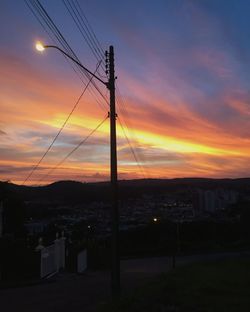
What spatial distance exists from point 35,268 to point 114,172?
850 centimetres

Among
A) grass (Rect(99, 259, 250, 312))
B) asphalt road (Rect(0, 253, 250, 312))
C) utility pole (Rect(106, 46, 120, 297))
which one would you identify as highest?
utility pole (Rect(106, 46, 120, 297))

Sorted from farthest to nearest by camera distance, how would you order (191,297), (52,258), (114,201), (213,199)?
(213,199) < (52,258) < (114,201) < (191,297)

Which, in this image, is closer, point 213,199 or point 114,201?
point 114,201

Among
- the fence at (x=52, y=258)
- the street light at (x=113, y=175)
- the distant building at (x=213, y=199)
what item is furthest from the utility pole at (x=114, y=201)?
the distant building at (x=213, y=199)

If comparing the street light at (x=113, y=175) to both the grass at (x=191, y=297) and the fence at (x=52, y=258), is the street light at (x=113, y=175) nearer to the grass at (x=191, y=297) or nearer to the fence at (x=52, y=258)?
the grass at (x=191, y=297)

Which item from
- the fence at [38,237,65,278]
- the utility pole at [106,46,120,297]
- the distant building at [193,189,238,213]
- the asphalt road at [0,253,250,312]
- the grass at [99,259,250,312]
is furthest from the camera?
the distant building at [193,189,238,213]

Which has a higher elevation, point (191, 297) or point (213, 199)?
point (213, 199)

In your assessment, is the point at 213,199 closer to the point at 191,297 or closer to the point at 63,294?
the point at 63,294

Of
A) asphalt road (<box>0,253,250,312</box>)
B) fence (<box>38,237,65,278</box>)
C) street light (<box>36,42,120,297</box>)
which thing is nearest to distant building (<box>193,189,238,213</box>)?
fence (<box>38,237,65,278</box>)

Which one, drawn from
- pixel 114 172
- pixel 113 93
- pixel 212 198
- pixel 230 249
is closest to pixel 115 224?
pixel 114 172

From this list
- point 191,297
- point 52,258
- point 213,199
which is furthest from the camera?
point 213,199

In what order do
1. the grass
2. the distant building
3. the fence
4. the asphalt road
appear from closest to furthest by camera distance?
1. the grass
2. the asphalt road
3. the fence
4. the distant building

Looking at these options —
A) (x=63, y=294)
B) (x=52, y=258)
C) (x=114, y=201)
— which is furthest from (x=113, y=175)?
(x=52, y=258)

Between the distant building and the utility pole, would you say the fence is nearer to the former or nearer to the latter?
the utility pole
